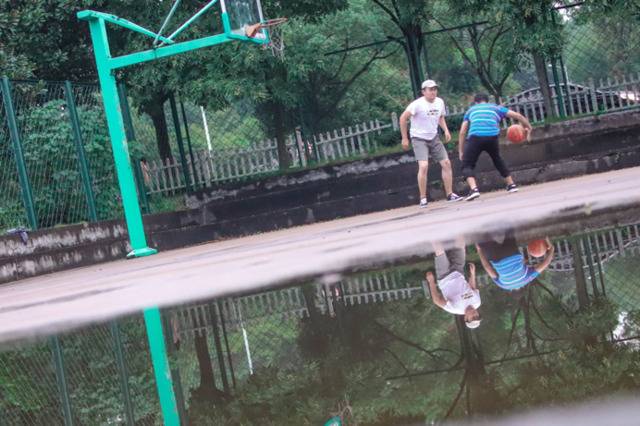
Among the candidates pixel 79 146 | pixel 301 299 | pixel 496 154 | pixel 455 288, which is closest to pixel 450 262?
pixel 301 299

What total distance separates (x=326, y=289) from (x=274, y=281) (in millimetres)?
1158

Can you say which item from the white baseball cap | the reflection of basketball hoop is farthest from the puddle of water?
the reflection of basketball hoop

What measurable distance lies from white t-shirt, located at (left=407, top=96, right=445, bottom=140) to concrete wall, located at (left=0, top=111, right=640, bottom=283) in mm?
3333

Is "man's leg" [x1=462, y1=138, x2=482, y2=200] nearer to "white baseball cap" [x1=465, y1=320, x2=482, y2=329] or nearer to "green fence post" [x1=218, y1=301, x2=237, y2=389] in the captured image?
"green fence post" [x1=218, y1=301, x2=237, y2=389]

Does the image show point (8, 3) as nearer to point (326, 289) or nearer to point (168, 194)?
point (168, 194)

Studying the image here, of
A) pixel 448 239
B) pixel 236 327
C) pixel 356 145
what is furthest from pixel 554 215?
pixel 356 145

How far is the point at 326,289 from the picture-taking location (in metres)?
5.60

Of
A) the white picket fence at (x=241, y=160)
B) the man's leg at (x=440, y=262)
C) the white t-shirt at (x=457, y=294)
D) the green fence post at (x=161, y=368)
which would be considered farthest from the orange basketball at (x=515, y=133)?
the white t-shirt at (x=457, y=294)

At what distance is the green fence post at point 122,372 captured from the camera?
10.9ft

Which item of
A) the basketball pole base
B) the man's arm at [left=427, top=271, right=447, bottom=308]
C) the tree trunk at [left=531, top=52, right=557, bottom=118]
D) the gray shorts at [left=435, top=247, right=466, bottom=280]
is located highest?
the tree trunk at [left=531, top=52, right=557, bottom=118]

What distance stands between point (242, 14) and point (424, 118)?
4.08 metres

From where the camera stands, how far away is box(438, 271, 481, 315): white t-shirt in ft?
13.5

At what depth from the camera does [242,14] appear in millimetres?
17562

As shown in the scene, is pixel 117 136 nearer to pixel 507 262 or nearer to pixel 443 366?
pixel 507 262
